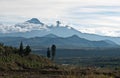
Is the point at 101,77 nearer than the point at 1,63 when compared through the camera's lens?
Yes

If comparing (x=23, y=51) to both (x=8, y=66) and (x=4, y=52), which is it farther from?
(x=8, y=66)

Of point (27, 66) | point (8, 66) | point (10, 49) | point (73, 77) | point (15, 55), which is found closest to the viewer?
point (73, 77)

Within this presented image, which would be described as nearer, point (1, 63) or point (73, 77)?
point (73, 77)

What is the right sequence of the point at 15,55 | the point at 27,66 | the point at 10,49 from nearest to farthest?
1. the point at 27,66
2. the point at 15,55
3. the point at 10,49

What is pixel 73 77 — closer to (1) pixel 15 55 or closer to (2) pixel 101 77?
(2) pixel 101 77

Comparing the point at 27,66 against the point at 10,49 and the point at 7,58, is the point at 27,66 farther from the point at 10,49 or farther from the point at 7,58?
the point at 10,49

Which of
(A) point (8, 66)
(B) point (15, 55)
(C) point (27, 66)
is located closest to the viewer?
(A) point (8, 66)

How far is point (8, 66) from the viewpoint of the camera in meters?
74.6

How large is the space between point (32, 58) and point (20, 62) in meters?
8.78

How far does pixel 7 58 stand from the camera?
81.4 metres

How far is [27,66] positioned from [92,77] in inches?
1830

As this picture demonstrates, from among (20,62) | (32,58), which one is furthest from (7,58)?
(32,58)

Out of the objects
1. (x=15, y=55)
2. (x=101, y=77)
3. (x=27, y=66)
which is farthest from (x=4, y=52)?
(x=101, y=77)

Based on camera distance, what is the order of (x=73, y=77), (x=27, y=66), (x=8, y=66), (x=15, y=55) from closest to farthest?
(x=73, y=77) → (x=8, y=66) → (x=27, y=66) → (x=15, y=55)
